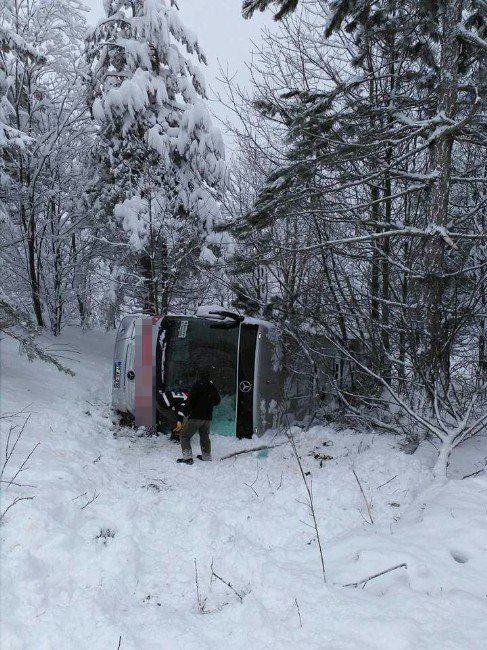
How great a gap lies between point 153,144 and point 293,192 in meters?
6.18

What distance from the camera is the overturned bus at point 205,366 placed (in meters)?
8.16

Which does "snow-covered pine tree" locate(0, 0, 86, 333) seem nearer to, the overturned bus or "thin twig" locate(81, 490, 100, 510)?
the overturned bus

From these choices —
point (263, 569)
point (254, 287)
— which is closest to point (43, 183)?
point (254, 287)

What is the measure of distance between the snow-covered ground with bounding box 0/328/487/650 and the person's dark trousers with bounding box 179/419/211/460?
589mm

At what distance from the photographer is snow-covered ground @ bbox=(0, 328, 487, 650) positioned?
291 cm

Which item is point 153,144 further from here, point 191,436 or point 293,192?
point 191,436

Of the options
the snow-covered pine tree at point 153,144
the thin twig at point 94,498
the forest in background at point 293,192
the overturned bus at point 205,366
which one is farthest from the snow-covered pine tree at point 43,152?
the thin twig at point 94,498

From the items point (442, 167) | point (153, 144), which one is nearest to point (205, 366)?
point (442, 167)

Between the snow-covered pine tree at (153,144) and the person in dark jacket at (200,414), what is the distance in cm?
473

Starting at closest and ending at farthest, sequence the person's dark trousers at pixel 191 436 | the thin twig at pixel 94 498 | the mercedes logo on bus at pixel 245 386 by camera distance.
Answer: the thin twig at pixel 94 498 → the person's dark trousers at pixel 191 436 → the mercedes logo on bus at pixel 245 386

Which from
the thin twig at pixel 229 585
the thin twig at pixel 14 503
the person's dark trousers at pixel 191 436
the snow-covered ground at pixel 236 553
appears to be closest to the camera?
the snow-covered ground at pixel 236 553

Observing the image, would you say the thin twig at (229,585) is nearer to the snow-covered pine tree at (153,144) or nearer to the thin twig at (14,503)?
the thin twig at (14,503)

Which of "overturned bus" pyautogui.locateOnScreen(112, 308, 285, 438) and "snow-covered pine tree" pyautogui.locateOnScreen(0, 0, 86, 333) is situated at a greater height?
"snow-covered pine tree" pyautogui.locateOnScreen(0, 0, 86, 333)

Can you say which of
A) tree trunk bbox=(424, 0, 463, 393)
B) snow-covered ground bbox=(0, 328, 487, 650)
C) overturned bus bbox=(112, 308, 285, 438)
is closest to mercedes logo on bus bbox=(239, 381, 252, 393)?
overturned bus bbox=(112, 308, 285, 438)
